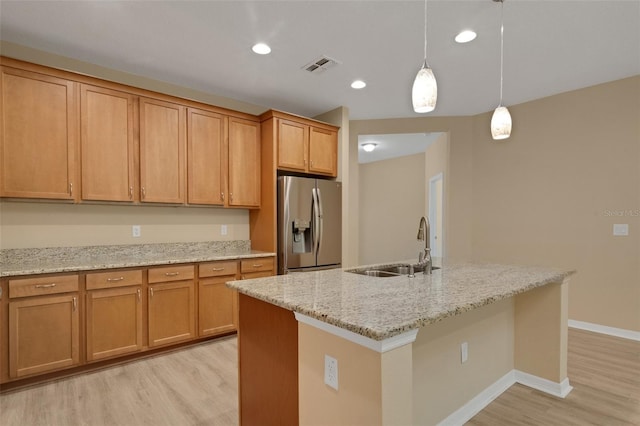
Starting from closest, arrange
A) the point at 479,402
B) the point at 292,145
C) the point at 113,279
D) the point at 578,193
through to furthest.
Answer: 1. the point at 479,402
2. the point at 113,279
3. the point at 578,193
4. the point at 292,145

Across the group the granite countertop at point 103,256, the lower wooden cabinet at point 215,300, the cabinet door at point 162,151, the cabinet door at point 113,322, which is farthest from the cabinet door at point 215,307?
the cabinet door at point 162,151

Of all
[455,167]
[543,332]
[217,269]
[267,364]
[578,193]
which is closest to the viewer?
[267,364]

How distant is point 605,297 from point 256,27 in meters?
4.31

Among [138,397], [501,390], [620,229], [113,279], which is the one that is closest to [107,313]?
[113,279]

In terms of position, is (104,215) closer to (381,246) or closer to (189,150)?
(189,150)

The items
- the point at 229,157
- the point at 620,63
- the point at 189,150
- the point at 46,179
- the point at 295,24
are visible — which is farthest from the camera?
the point at 229,157

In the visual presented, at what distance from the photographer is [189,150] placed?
11.0 ft

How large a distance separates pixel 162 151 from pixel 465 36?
9.22 ft

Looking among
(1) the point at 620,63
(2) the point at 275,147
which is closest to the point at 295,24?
(2) the point at 275,147

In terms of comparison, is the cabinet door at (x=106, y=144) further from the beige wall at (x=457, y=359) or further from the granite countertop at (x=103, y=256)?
the beige wall at (x=457, y=359)

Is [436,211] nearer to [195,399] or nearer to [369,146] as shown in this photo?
[369,146]

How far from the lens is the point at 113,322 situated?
8.85ft

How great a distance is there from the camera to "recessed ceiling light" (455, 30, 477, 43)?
254cm

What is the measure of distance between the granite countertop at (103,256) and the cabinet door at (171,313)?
0.24 m
